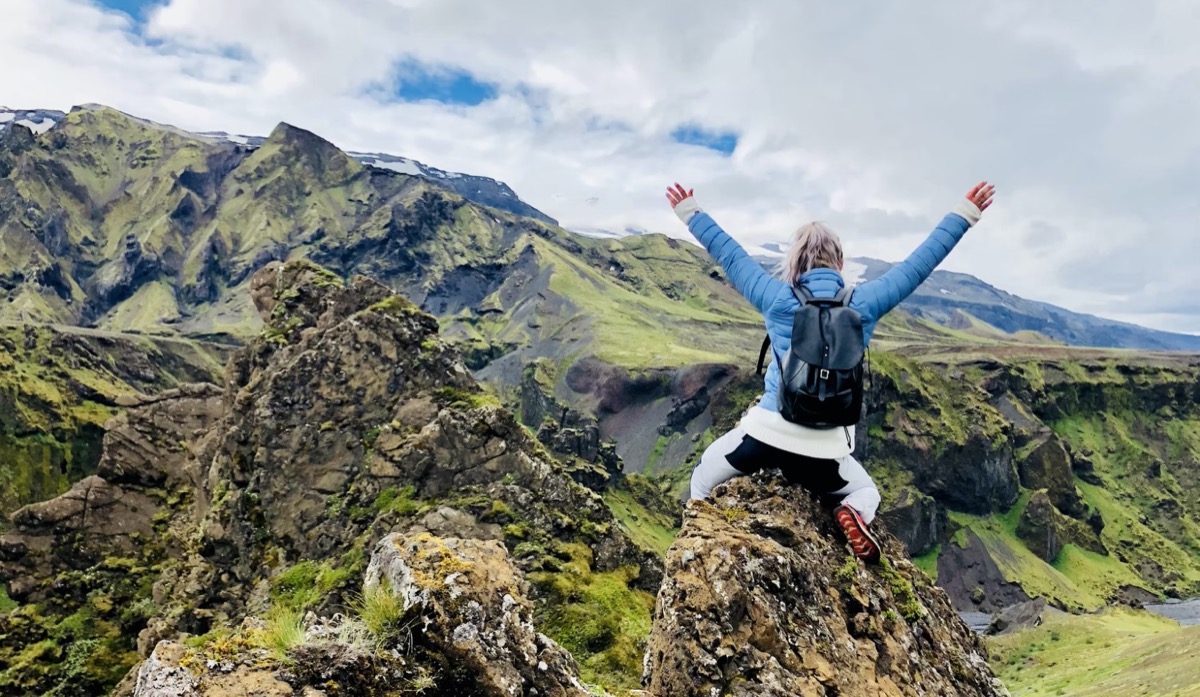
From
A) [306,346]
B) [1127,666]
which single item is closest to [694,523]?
[306,346]

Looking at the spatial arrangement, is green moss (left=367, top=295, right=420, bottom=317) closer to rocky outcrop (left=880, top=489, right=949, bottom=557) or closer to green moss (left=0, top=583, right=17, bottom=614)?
green moss (left=0, top=583, right=17, bottom=614)

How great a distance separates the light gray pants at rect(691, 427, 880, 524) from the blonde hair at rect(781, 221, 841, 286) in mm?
2243

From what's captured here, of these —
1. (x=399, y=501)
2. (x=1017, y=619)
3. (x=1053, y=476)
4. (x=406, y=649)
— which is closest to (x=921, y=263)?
(x=406, y=649)

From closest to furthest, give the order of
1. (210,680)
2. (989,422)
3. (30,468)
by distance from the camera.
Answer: (210,680) < (30,468) < (989,422)

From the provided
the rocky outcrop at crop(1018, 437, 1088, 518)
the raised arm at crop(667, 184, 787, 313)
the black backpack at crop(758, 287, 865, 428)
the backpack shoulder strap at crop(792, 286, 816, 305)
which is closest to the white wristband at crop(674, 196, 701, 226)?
the raised arm at crop(667, 184, 787, 313)

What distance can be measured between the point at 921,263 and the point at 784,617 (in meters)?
4.46

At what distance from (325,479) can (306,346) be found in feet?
23.6

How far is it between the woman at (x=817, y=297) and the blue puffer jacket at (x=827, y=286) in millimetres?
12

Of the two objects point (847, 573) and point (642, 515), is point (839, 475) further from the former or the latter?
point (642, 515)

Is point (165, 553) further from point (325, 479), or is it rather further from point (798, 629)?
point (798, 629)

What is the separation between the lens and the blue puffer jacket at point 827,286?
8.53 metres

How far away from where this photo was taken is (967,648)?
34.9 feet

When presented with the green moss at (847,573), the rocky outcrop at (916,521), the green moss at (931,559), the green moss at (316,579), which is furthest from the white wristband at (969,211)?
the green moss at (931,559)

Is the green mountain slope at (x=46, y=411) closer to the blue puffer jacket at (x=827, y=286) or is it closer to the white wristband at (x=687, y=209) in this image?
the white wristband at (x=687, y=209)
